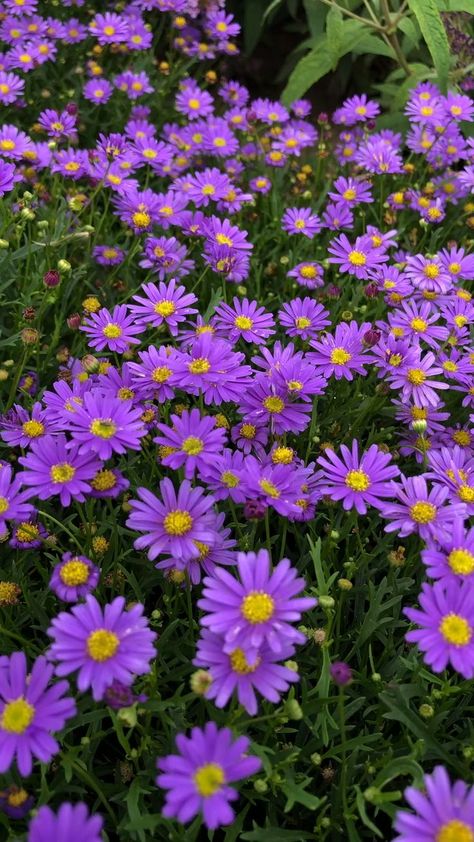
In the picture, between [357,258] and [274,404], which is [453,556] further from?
[357,258]

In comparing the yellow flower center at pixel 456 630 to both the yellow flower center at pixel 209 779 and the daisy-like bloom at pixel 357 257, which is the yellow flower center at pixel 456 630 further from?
the daisy-like bloom at pixel 357 257

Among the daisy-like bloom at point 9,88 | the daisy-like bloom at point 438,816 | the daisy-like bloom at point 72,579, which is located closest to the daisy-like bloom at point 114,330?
the daisy-like bloom at point 72,579

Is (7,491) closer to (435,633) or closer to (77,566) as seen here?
(77,566)

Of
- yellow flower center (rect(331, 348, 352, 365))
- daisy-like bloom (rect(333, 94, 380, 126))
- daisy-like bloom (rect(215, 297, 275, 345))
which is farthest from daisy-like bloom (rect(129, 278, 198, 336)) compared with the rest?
daisy-like bloom (rect(333, 94, 380, 126))

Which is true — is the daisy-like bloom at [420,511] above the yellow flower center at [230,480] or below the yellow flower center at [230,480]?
below

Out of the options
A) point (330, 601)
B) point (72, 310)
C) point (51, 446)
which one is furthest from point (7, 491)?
point (72, 310)

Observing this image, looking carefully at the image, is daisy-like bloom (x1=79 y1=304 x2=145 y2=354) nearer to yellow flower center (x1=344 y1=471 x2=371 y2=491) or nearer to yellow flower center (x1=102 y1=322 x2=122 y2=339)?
yellow flower center (x1=102 y1=322 x2=122 y2=339)
